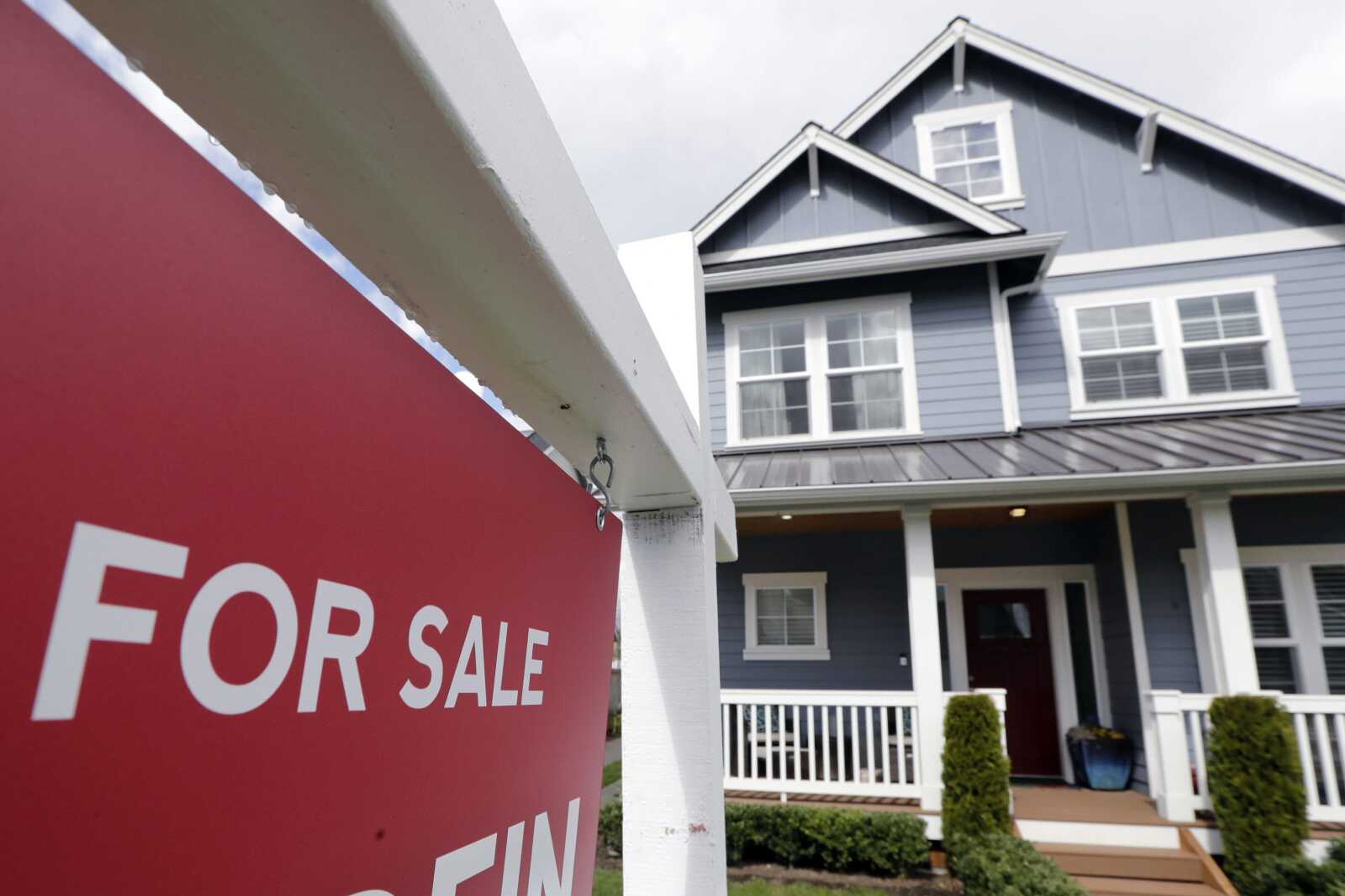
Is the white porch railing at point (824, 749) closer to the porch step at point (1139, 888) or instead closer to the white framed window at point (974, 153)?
the porch step at point (1139, 888)

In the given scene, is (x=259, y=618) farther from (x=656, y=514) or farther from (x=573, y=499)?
(x=656, y=514)

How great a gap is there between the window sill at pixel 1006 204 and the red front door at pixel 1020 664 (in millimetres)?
4730

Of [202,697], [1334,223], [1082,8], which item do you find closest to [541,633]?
[202,697]

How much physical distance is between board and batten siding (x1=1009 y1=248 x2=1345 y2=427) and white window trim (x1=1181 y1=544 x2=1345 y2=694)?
1637mm

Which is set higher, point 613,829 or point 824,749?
point 824,749

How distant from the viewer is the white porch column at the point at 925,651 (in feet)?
21.4

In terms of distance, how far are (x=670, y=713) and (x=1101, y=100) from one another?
10.8 metres

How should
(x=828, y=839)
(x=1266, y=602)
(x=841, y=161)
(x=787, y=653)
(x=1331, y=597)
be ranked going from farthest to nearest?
(x=841, y=161) → (x=787, y=653) → (x=1266, y=602) → (x=1331, y=597) → (x=828, y=839)

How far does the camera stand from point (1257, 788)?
18.3 ft

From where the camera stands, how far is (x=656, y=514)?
1.25 meters

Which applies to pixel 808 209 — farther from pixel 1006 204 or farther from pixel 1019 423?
pixel 1019 423

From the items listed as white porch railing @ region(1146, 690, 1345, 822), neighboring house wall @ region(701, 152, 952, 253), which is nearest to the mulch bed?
white porch railing @ region(1146, 690, 1345, 822)

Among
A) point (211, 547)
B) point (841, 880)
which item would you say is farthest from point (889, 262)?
point (211, 547)

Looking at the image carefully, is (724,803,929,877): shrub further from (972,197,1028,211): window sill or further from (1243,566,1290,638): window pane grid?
(972,197,1028,211): window sill
